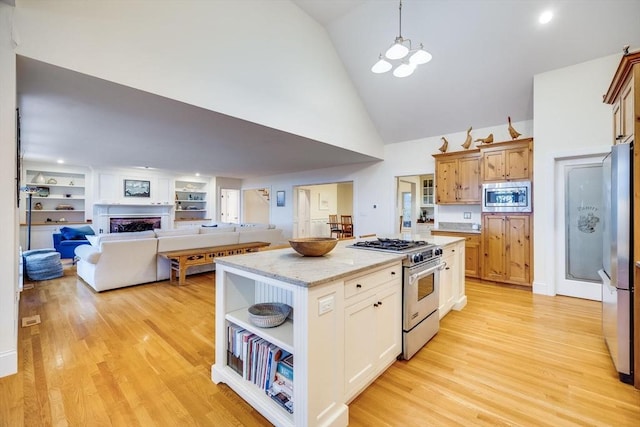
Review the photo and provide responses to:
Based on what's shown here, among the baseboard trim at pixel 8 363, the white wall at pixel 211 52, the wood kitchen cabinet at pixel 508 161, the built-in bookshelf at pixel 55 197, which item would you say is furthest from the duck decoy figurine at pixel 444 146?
the built-in bookshelf at pixel 55 197

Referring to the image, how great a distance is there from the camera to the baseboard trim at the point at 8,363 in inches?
77.2

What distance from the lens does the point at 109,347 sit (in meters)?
2.41

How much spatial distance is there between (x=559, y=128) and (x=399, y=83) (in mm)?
2415

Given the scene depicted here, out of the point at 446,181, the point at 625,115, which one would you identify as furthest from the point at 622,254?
the point at 446,181

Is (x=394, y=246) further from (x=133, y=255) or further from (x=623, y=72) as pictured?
(x=133, y=255)

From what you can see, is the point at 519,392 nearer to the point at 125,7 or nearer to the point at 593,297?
the point at 593,297

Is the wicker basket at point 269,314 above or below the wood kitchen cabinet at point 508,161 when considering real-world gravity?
below

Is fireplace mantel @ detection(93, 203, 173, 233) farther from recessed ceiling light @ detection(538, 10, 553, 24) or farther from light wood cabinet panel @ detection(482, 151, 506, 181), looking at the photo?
recessed ceiling light @ detection(538, 10, 553, 24)

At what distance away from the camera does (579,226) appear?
373 centimetres

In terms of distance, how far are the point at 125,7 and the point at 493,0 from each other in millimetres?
4026

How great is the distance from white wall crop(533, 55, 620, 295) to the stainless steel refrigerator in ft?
6.80

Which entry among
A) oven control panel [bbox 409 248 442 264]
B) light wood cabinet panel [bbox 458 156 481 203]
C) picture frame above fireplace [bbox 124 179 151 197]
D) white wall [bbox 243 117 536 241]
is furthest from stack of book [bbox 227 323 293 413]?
picture frame above fireplace [bbox 124 179 151 197]

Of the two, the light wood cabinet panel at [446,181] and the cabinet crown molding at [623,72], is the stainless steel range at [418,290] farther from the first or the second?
the light wood cabinet panel at [446,181]

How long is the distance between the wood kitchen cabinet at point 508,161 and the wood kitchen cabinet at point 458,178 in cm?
27
